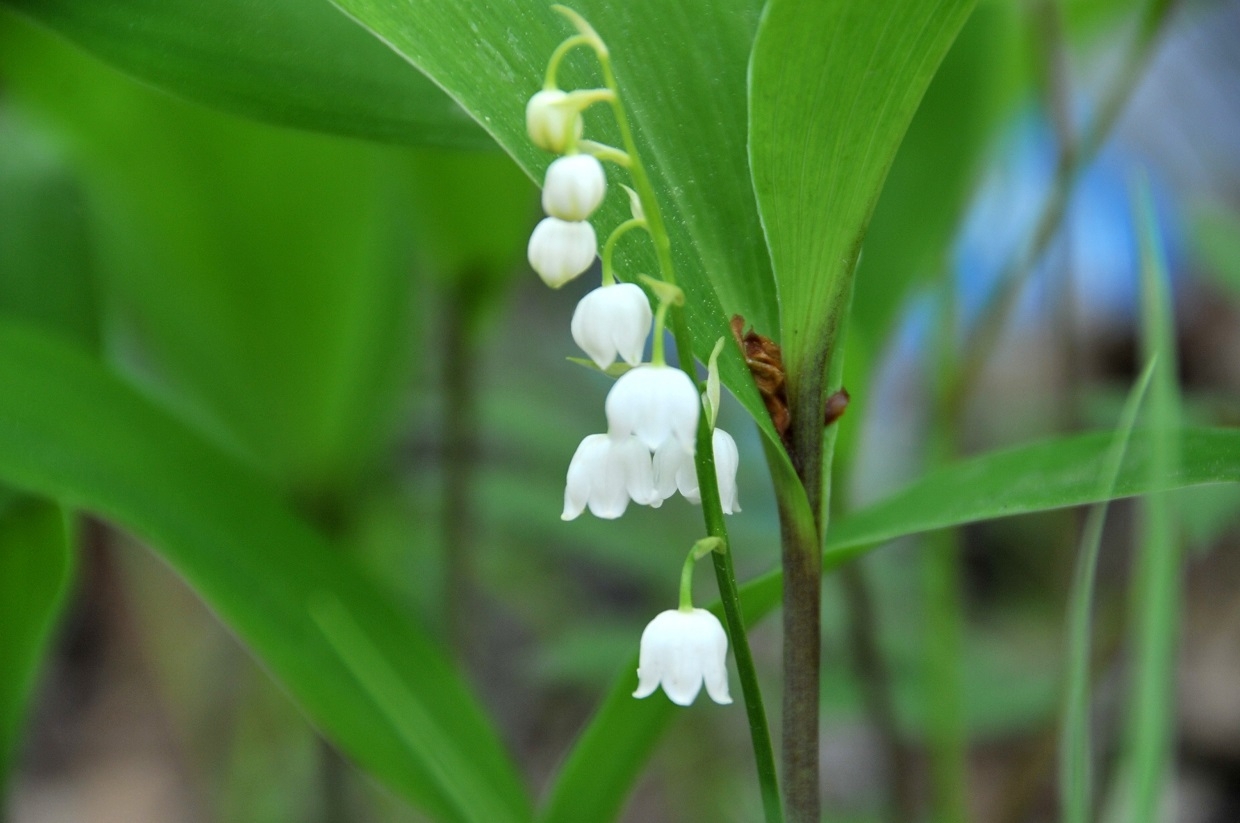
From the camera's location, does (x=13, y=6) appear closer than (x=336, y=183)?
Yes

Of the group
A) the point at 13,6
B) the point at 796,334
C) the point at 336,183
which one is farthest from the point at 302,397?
the point at 796,334

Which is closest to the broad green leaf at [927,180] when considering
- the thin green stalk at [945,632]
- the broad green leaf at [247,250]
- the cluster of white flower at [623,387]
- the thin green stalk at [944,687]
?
the thin green stalk at [945,632]

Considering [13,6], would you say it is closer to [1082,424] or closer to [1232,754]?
[1082,424]

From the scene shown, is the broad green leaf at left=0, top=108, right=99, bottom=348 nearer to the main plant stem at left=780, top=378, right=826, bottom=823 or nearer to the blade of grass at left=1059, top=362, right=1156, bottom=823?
the main plant stem at left=780, top=378, right=826, bottom=823

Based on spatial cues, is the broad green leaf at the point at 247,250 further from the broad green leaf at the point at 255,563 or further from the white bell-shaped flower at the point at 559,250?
the white bell-shaped flower at the point at 559,250

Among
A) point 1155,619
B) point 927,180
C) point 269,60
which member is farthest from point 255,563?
point 927,180

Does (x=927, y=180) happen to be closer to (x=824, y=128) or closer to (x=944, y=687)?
(x=944, y=687)
